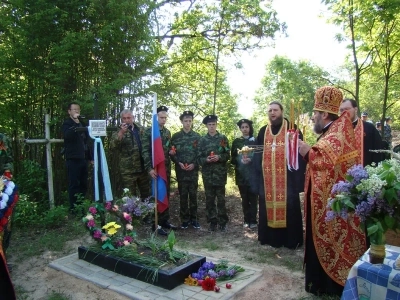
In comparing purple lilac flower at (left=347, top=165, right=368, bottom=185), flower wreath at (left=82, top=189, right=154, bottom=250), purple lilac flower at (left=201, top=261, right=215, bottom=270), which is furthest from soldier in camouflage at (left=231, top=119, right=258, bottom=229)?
purple lilac flower at (left=347, top=165, right=368, bottom=185)

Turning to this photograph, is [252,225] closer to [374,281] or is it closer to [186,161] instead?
[186,161]

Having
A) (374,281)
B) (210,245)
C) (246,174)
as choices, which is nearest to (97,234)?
(210,245)

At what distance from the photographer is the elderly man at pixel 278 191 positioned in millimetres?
5402

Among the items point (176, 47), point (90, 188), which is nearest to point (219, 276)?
point (90, 188)

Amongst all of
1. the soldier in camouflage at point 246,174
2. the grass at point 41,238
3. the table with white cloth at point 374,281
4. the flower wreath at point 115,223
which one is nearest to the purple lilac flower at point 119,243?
the flower wreath at point 115,223

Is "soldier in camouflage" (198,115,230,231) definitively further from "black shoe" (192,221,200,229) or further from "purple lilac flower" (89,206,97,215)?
"purple lilac flower" (89,206,97,215)

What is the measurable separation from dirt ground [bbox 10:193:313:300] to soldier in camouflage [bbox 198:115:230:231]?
30cm

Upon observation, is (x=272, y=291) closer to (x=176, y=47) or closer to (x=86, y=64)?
(x=86, y=64)

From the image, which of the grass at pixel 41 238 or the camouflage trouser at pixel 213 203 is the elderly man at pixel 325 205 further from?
the grass at pixel 41 238

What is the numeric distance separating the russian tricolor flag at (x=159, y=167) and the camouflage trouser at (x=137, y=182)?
1.70 ft

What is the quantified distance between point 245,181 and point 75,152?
3137mm

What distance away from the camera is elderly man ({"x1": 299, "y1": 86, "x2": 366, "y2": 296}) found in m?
3.47

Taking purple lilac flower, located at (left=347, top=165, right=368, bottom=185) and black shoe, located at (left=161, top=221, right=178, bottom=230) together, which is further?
black shoe, located at (left=161, top=221, right=178, bottom=230)

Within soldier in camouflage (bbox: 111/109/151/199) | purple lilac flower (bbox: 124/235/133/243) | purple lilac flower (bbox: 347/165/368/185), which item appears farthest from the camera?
soldier in camouflage (bbox: 111/109/151/199)
